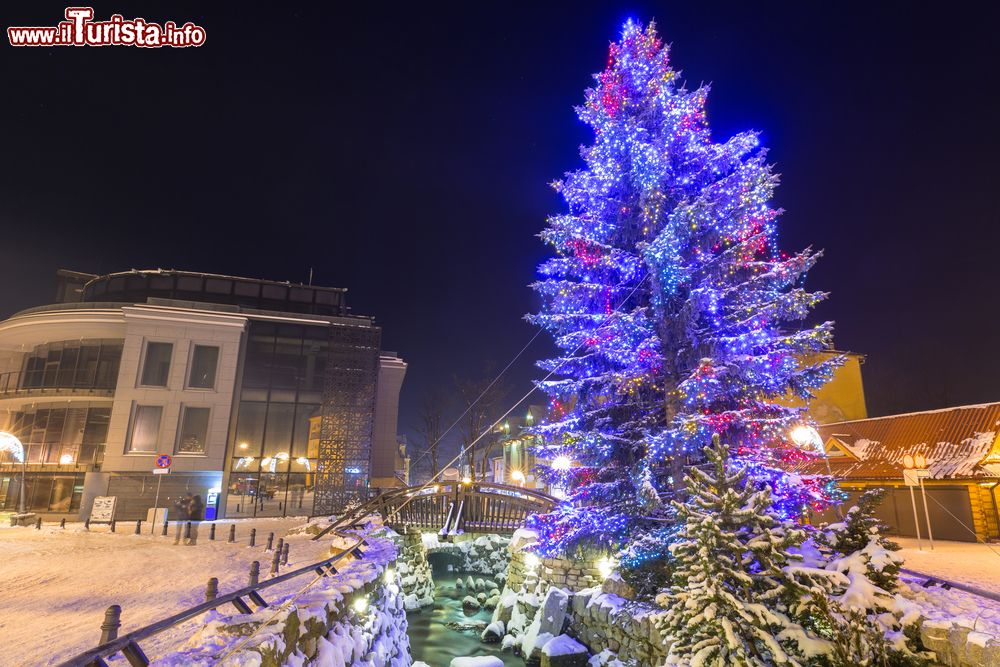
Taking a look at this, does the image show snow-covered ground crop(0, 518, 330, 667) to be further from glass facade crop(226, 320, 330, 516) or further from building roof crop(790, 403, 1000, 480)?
building roof crop(790, 403, 1000, 480)

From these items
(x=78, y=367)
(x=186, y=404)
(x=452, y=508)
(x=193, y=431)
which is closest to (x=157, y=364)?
(x=186, y=404)

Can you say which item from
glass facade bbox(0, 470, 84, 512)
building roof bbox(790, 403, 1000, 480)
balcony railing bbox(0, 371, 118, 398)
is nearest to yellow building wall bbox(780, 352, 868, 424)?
building roof bbox(790, 403, 1000, 480)

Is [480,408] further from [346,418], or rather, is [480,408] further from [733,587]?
[733,587]

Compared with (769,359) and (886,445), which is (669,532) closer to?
(769,359)

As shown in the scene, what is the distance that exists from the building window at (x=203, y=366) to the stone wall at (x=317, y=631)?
76.0 ft

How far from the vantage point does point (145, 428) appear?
28875 mm

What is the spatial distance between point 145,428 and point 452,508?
20.2 m

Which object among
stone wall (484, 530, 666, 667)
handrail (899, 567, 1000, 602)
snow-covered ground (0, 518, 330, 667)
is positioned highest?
handrail (899, 567, 1000, 602)

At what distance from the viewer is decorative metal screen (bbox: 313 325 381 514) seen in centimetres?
3006

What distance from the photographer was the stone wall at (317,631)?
17.7 ft

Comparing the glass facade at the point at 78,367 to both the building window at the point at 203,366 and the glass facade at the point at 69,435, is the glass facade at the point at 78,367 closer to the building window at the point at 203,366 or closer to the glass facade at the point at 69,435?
the glass facade at the point at 69,435

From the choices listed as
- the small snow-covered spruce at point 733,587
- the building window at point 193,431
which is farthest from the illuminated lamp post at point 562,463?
the building window at point 193,431

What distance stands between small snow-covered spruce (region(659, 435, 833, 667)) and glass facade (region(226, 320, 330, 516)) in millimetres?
28661

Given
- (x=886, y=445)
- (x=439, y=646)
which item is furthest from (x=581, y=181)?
(x=886, y=445)
